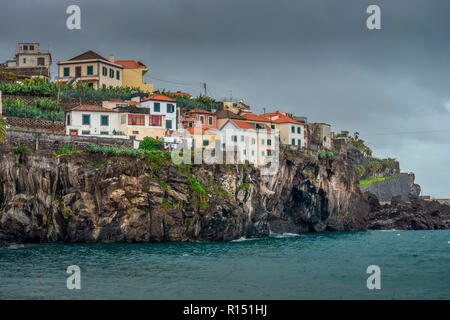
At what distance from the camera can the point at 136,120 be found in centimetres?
9794

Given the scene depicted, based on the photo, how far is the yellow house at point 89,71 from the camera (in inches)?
4621

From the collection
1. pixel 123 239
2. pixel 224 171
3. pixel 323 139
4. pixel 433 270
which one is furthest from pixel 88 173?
pixel 323 139

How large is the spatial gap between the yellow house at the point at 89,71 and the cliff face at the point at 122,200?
39.5 metres

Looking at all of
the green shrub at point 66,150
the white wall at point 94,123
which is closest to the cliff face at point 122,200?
the green shrub at point 66,150

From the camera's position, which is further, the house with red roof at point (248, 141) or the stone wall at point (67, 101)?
the house with red roof at point (248, 141)

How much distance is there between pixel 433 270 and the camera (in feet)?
187

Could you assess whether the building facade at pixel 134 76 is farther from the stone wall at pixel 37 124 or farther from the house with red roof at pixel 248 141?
the stone wall at pixel 37 124

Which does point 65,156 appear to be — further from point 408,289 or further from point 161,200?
point 408,289

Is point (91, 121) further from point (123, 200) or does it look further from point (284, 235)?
point (284, 235)

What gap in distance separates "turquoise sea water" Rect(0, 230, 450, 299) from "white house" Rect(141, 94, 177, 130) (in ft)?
101

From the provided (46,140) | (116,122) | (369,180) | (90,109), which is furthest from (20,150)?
(369,180)

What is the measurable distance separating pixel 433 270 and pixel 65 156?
152 feet
